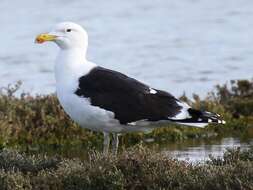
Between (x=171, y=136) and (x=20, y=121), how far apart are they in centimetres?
188

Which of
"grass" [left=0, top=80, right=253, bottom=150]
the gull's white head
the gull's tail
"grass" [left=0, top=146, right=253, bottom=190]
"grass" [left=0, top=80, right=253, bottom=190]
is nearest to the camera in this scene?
"grass" [left=0, top=146, right=253, bottom=190]

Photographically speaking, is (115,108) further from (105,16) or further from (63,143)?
(105,16)

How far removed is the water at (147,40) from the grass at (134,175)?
822cm

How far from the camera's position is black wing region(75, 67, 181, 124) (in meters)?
10.2

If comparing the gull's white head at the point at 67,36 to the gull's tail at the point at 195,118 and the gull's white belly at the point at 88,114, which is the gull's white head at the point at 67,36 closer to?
the gull's white belly at the point at 88,114

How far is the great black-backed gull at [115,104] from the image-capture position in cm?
1015

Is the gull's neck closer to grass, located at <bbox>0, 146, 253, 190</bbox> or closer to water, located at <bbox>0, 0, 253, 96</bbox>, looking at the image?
grass, located at <bbox>0, 146, 253, 190</bbox>

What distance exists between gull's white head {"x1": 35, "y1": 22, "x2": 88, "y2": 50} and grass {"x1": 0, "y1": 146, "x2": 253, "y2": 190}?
7.83ft

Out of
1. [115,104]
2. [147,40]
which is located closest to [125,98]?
[115,104]

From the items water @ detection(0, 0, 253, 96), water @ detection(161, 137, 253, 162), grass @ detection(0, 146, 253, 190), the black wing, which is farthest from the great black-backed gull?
water @ detection(0, 0, 253, 96)

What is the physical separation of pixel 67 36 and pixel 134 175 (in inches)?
116

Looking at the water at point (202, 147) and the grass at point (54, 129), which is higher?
the grass at point (54, 129)

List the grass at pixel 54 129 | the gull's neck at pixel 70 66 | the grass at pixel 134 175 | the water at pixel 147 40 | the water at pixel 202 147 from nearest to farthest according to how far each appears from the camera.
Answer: the grass at pixel 134 175
the gull's neck at pixel 70 66
the water at pixel 202 147
the grass at pixel 54 129
the water at pixel 147 40

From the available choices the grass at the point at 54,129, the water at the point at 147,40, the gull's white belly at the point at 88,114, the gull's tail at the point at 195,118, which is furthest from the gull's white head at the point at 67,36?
the water at the point at 147,40
